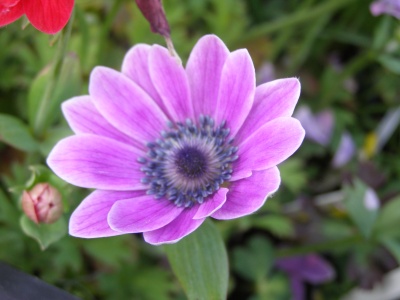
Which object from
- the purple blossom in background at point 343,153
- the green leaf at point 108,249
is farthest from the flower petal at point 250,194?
the purple blossom in background at point 343,153

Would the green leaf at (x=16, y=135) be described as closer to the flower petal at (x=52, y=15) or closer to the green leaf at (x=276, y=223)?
the flower petal at (x=52, y=15)

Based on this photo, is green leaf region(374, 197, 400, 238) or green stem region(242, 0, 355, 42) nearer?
green leaf region(374, 197, 400, 238)

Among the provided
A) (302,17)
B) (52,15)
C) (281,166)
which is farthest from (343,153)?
(52,15)

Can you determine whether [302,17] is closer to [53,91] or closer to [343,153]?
[343,153]

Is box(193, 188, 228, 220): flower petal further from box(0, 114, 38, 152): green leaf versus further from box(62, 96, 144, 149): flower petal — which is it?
box(0, 114, 38, 152): green leaf

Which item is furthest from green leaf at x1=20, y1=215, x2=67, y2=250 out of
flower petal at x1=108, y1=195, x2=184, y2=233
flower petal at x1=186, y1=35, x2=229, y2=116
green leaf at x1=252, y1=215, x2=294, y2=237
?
green leaf at x1=252, y1=215, x2=294, y2=237

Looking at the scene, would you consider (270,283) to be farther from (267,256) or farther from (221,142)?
(221,142)
